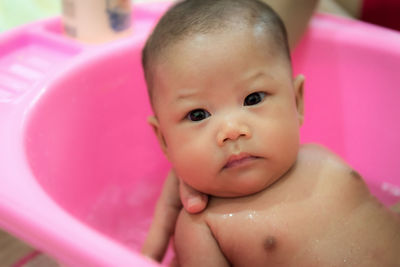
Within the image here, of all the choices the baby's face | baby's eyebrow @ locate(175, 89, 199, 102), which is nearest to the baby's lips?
the baby's face

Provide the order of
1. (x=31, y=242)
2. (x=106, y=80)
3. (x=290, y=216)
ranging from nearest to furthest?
(x=31, y=242) < (x=290, y=216) < (x=106, y=80)

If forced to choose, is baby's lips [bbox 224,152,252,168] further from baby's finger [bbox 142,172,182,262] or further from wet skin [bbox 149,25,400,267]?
baby's finger [bbox 142,172,182,262]

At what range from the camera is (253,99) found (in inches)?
26.4

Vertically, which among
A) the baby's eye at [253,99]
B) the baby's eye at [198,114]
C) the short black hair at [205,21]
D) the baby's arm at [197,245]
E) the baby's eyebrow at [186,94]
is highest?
the short black hair at [205,21]

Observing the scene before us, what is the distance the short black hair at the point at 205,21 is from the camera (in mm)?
664

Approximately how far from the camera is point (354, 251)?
0.67 metres

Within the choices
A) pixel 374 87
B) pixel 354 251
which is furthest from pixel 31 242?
pixel 374 87

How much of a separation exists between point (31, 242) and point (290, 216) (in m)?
0.35

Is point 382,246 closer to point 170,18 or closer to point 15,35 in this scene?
point 170,18

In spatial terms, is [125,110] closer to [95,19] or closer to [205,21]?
[95,19]

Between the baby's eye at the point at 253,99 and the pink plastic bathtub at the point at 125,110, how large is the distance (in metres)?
0.36

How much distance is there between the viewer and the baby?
2.13 ft

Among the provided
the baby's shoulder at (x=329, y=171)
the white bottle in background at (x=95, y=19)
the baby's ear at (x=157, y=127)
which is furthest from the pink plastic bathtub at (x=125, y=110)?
the baby's shoulder at (x=329, y=171)

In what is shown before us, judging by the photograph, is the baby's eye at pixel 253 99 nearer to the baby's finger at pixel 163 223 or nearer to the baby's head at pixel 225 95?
the baby's head at pixel 225 95
